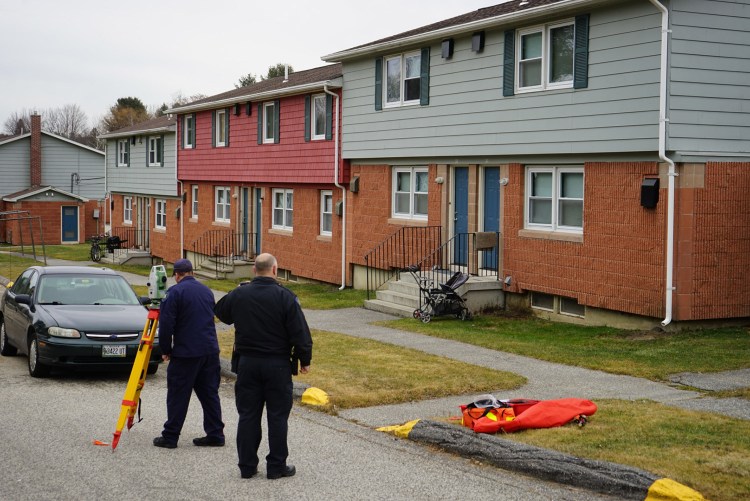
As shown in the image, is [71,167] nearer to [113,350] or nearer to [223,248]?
[223,248]

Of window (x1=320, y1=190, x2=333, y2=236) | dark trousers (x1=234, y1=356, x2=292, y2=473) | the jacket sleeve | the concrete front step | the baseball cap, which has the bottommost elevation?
the concrete front step

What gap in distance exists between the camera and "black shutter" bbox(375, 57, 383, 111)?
23.8 meters

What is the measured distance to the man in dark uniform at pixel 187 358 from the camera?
9.20 meters

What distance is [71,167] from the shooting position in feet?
192

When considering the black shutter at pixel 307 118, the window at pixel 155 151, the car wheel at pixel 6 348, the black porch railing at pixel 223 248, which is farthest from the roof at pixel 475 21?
the window at pixel 155 151

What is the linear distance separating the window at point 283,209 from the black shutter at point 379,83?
6.38m

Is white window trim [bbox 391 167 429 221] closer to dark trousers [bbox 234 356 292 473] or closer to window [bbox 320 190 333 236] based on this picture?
window [bbox 320 190 333 236]

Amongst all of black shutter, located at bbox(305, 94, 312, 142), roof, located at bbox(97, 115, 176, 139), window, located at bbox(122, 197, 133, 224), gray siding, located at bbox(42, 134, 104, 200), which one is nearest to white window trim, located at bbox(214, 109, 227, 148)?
roof, located at bbox(97, 115, 176, 139)

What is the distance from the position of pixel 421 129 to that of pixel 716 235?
800 centimetres

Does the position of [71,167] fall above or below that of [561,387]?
above

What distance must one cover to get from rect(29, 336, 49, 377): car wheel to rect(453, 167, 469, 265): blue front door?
393 inches

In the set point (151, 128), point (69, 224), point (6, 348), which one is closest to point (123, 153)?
point (151, 128)

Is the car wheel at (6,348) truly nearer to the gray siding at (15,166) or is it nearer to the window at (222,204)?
the window at (222,204)

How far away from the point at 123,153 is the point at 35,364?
3337cm
